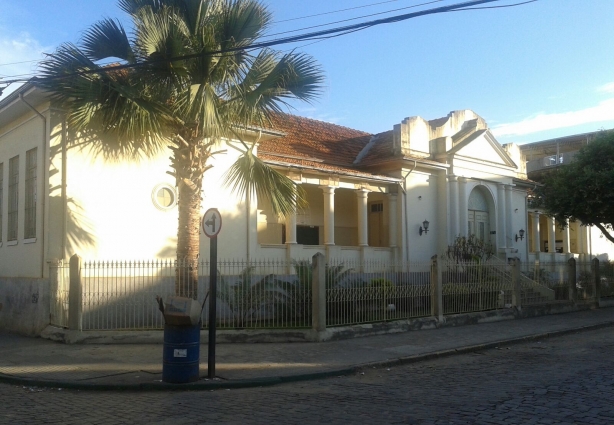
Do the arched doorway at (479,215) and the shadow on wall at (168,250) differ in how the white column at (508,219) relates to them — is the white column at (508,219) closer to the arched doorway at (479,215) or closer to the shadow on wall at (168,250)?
the arched doorway at (479,215)

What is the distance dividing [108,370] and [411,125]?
1632 cm

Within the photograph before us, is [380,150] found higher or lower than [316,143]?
lower

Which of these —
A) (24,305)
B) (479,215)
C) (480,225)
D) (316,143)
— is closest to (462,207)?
(479,215)

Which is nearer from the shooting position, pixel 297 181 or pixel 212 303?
pixel 212 303

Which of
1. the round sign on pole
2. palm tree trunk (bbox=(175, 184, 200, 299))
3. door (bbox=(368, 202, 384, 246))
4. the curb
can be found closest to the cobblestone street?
the curb

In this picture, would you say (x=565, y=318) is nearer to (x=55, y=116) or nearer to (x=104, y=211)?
(x=104, y=211)

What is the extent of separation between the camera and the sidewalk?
384 inches

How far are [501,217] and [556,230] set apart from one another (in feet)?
37.1

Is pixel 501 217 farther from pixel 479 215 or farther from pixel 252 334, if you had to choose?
pixel 252 334

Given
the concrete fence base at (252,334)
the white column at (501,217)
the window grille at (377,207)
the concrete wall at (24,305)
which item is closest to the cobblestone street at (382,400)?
the concrete fence base at (252,334)

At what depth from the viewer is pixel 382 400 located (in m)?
8.37

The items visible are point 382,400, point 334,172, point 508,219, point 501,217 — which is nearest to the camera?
point 382,400

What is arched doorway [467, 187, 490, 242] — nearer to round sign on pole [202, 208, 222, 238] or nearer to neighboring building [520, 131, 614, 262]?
neighboring building [520, 131, 614, 262]

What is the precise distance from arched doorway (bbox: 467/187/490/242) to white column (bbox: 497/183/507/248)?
46cm
